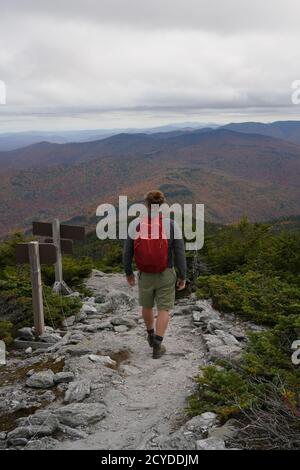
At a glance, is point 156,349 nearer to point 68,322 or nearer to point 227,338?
point 227,338

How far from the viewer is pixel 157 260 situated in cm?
570

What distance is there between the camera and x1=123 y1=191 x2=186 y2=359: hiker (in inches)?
223

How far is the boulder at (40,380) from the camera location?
17.6ft

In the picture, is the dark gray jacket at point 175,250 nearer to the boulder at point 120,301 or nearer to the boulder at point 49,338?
the boulder at point 49,338

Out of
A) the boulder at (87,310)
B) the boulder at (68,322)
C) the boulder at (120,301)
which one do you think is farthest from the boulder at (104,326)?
the boulder at (120,301)

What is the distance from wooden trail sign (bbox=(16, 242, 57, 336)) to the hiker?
188 cm

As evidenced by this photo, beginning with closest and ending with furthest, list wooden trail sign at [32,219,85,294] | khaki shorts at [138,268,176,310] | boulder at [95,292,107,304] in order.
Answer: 1. khaki shorts at [138,268,176,310]
2. wooden trail sign at [32,219,85,294]
3. boulder at [95,292,107,304]

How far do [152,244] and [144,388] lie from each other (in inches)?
65.6

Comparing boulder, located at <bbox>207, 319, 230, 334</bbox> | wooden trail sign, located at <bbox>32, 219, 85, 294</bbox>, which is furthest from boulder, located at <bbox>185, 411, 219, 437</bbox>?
wooden trail sign, located at <bbox>32, 219, 85, 294</bbox>

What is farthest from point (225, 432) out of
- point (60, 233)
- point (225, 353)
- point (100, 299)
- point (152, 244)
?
point (60, 233)

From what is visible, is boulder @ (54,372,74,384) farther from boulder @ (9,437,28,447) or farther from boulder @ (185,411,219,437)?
boulder @ (185,411,219,437)

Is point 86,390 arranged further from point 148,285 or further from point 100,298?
point 100,298

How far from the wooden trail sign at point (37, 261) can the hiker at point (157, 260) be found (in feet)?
6.17
